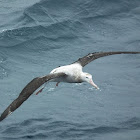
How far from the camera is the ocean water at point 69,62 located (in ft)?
55.6

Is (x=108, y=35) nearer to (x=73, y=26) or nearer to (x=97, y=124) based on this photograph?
(x=73, y=26)

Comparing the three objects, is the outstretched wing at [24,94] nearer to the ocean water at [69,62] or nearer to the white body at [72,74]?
the white body at [72,74]

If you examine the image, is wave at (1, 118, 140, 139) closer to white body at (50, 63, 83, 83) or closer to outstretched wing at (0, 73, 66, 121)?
white body at (50, 63, 83, 83)

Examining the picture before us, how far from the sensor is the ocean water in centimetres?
1695

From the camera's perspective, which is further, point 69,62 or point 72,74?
point 69,62

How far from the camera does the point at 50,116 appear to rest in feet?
57.8

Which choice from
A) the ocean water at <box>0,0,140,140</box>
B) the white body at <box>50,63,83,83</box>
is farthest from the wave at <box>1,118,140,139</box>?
the white body at <box>50,63,83,83</box>

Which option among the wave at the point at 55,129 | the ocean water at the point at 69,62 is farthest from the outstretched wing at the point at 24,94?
the ocean water at the point at 69,62

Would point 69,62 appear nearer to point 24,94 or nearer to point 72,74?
point 72,74

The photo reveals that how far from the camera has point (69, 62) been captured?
21281mm

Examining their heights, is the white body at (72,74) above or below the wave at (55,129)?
above

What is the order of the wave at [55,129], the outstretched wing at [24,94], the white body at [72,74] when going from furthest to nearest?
the wave at [55,129] < the white body at [72,74] < the outstretched wing at [24,94]

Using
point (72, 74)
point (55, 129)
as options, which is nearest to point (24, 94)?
point (72, 74)

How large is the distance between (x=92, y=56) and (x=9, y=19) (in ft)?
32.6
